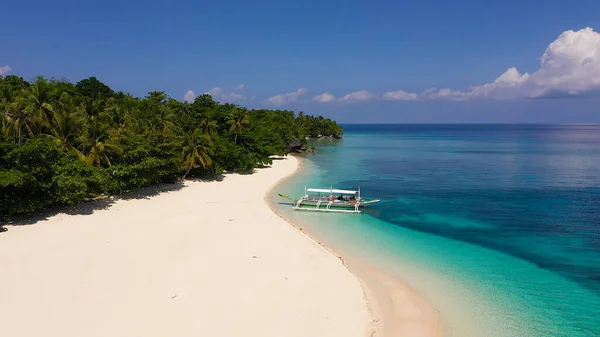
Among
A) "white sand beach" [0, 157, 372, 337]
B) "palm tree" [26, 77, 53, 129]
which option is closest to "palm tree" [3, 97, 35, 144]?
"palm tree" [26, 77, 53, 129]

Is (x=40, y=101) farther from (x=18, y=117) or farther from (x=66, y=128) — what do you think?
(x=66, y=128)

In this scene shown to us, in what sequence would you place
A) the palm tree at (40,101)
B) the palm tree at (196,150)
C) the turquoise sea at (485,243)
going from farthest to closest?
the palm tree at (196,150) < the palm tree at (40,101) < the turquoise sea at (485,243)

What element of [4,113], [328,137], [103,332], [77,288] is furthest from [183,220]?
[328,137]

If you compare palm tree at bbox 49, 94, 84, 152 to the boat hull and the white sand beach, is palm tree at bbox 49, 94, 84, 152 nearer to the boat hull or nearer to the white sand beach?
the white sand beach

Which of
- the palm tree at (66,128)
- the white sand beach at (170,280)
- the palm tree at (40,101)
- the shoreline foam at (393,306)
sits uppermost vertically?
the palm tree at (40,101)

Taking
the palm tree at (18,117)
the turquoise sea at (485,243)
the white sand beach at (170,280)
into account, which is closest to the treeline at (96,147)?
the palm tree at (18,117)

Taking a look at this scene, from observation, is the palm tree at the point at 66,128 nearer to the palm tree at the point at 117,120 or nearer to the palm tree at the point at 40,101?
the palm tree at the point at 40,101
